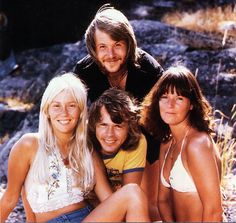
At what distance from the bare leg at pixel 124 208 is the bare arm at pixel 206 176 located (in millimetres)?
336

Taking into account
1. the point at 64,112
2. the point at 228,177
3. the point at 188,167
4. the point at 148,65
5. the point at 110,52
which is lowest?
the point at 228,177

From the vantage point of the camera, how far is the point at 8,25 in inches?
310

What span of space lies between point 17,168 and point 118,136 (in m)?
0.60

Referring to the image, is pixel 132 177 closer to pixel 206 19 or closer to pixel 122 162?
pixel 122 162

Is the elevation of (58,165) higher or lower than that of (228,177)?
higher

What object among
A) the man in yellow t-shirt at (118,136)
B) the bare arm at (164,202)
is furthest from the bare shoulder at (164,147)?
the man in yellow t-shirt at (118,136)

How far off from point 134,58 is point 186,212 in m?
0.99

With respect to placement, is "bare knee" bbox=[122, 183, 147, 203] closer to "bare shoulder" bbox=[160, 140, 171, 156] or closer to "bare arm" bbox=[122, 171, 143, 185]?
"bare arm" bbox=[122, 171, 143, 185]

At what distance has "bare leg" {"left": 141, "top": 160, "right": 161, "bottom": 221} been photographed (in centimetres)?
321

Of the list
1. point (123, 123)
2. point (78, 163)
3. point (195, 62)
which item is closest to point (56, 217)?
point (78, 163)

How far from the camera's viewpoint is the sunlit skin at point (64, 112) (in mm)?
2756

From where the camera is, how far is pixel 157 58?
5520 mm

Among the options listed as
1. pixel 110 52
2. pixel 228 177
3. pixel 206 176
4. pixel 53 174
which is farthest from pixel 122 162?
pixel 228 177

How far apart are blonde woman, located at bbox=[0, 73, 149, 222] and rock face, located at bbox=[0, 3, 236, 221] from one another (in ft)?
7.23
